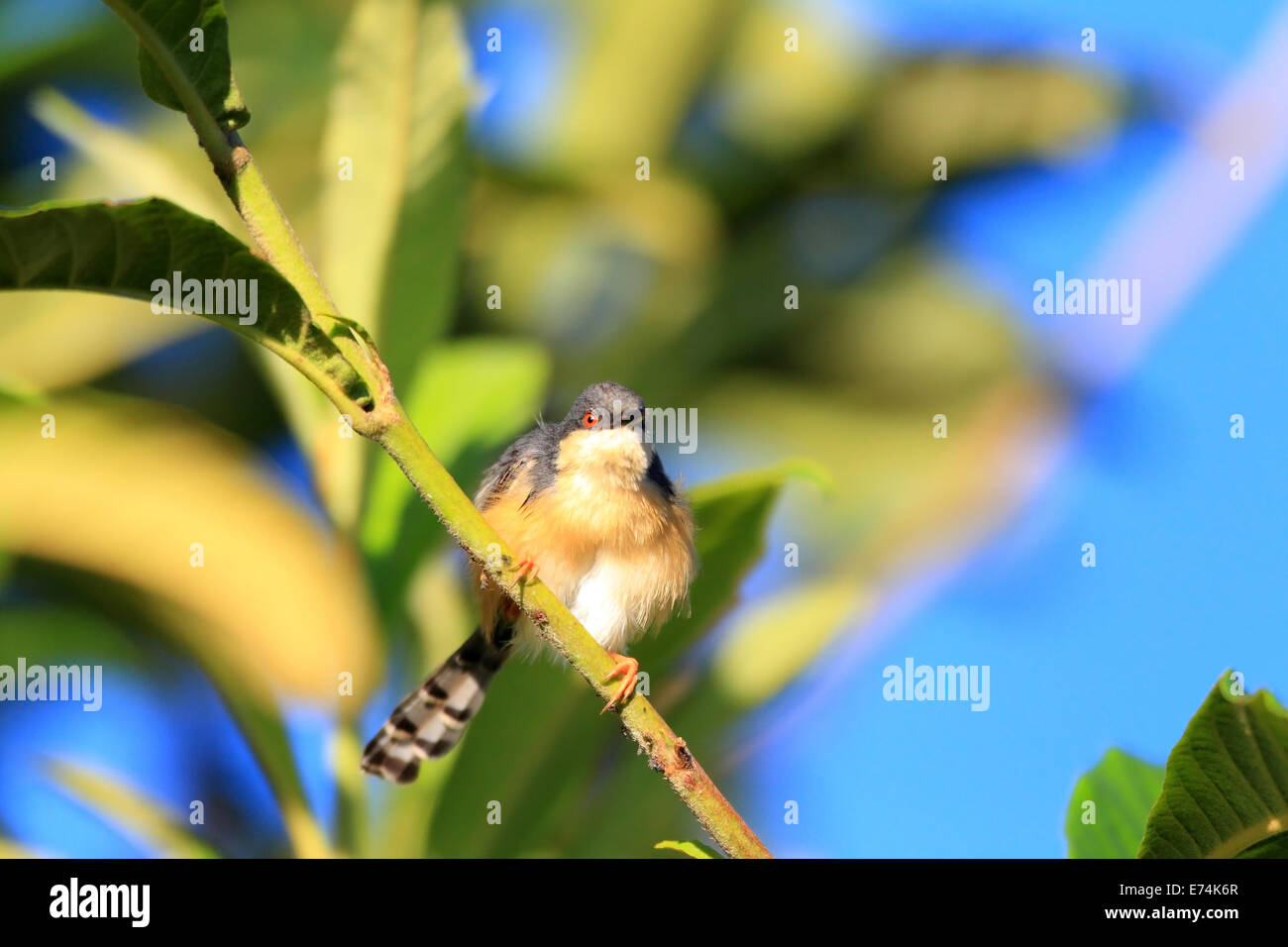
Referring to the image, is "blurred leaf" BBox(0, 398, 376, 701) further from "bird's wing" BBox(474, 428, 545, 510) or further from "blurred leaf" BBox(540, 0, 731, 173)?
"blurred leaf" BBox(540, 0, 731, 173)

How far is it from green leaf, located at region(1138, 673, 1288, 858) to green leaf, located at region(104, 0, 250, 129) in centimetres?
166

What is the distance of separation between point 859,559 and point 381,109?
151 inches

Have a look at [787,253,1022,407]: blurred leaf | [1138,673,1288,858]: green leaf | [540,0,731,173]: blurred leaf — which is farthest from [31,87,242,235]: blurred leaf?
[787,253,1022,407]: blurred leaf

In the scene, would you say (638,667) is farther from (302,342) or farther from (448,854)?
(302,342)

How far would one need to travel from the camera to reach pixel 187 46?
161 cm

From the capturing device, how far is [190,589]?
329 centimetres

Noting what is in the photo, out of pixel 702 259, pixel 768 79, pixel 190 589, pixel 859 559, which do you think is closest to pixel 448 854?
pixel 190 589

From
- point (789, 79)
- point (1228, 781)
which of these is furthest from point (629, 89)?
point (1228, 781)

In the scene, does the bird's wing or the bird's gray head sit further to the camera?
the bird's wing

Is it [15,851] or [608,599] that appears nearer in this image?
[15,851]

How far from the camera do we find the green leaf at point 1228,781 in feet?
5.98

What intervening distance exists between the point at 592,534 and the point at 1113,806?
222 centimetres

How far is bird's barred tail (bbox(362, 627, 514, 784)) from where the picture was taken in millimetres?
4422

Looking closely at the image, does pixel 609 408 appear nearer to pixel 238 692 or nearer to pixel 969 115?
pixel 238 692
